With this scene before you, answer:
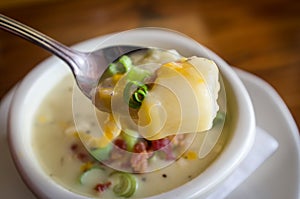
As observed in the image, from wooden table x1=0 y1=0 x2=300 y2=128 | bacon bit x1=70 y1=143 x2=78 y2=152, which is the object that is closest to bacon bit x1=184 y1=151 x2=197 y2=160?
bacon bit x1=70 y1=143 x2=78 y2=152

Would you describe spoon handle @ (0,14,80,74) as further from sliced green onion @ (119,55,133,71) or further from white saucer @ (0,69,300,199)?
white saucer @ (0,69,300,199)

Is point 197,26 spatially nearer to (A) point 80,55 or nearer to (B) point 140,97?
(A) point 80,55

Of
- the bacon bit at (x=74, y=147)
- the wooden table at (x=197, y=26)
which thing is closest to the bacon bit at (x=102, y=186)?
the bacon bit at (x=74, y=147)

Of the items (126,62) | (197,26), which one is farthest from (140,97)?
(197,26)

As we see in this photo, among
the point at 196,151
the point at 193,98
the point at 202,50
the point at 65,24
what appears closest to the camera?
the point at 193,98

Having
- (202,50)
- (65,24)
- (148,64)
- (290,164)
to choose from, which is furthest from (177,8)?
(290,164)

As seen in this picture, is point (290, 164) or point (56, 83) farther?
point (56, 83)

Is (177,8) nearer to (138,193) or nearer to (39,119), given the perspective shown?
(39,119)
